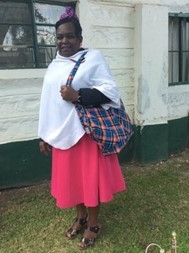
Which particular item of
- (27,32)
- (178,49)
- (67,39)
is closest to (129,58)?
(178,49)

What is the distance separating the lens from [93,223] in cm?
342

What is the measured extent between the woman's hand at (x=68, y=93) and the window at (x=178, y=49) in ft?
11.4

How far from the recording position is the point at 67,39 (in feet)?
10.1

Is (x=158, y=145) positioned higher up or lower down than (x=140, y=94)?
lower down

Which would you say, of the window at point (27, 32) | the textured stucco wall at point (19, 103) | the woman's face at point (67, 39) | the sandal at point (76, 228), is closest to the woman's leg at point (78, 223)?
the sandal at point (76, 228)

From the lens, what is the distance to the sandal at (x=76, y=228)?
11.7 feet

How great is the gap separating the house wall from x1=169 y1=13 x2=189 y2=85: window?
169 millimetres

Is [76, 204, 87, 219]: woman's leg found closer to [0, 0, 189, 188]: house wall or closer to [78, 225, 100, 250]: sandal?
[78, 225, 100, 250]: sandal

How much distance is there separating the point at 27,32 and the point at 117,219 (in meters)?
2.41

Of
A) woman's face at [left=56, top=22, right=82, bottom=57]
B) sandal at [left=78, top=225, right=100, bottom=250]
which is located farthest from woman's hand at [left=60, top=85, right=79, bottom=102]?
sandal at [left=78, top=225, right=100, bottom=250]

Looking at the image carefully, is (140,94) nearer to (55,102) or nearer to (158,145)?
(158,145)

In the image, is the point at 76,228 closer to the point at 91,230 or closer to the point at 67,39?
the point at 91,230

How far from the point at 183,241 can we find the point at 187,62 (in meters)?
3.72

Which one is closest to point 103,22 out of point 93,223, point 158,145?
point 158,145
